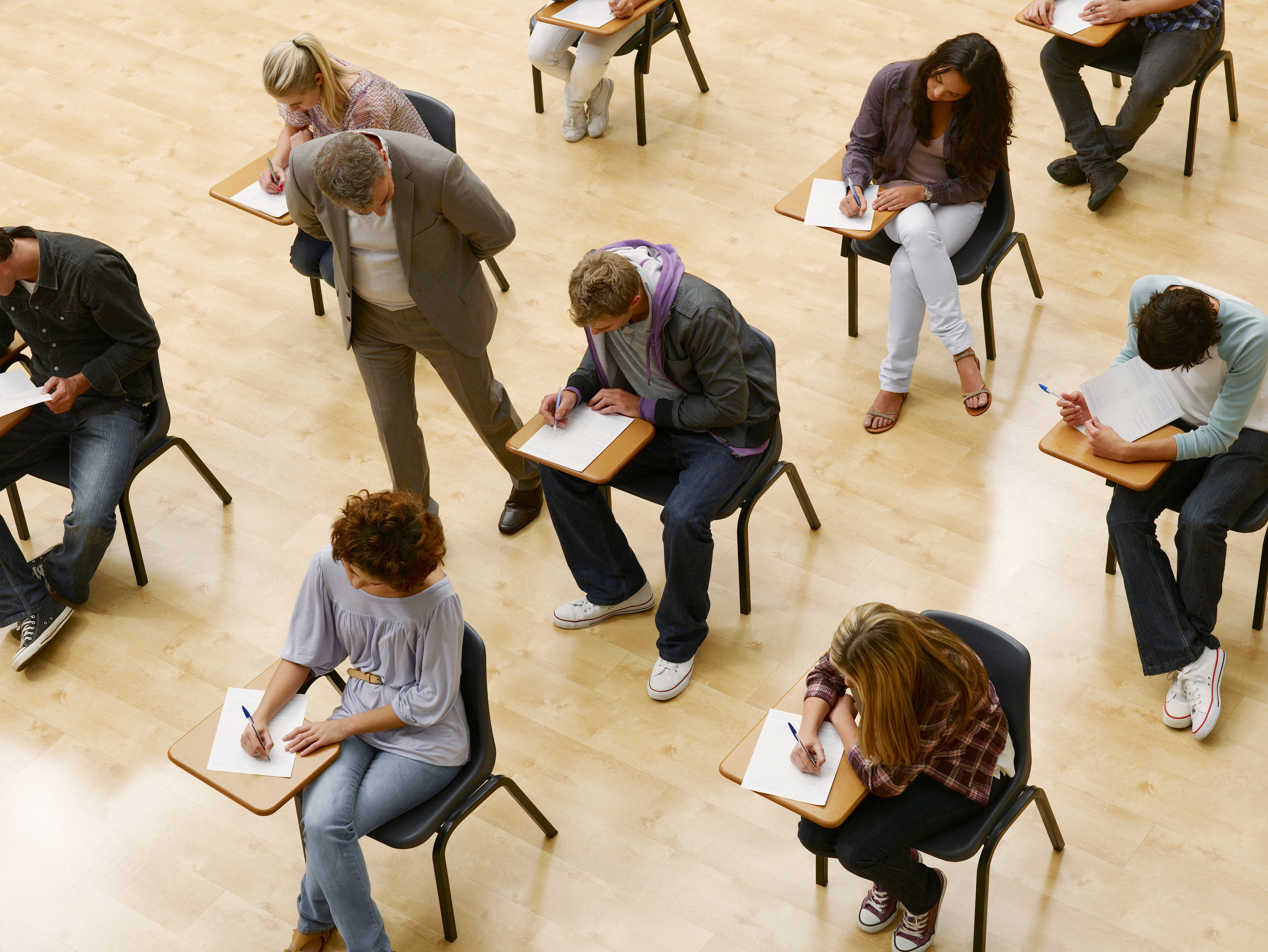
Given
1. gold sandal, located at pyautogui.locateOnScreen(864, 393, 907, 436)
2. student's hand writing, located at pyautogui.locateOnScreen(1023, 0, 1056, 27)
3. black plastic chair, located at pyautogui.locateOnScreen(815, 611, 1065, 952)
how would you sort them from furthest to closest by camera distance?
student's hand writing, located at pyautogui.locateOnScreen(1023, 0, 1056, 27) → gold sandal, located at pyautogui.locateOnScreen(864, 393, 907, 436) → black plastic chair, located at pyautogui.locateOnScreen(815, 611, 1065, 952)

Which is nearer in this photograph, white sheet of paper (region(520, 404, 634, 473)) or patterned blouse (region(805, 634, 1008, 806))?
patterned blouse (region(805, 634, 1008, 806))

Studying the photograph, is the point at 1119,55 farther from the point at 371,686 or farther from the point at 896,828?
the point at 371,686

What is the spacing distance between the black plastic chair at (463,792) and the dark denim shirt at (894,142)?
7.83 feet

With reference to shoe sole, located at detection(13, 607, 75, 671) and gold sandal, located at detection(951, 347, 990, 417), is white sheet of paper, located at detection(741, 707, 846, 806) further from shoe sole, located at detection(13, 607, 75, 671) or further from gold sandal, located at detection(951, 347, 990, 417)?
shoe sole, located at detection(13, 607, 75, 671)

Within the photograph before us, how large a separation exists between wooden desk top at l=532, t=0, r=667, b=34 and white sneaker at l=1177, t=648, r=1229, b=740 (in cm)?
346

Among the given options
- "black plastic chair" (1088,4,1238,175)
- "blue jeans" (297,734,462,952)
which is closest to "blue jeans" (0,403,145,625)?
"blue jeans" (297,734,462,952)

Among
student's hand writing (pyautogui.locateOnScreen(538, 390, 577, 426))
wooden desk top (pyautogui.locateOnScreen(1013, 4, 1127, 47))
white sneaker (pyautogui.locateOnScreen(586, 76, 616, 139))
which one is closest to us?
student's hand writing (pyautogui.locateOnScreen(538, 390, 577, 426))

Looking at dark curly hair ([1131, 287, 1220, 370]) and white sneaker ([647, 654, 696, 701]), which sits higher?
dark curly hair ([1131, 287, 1220, 370])

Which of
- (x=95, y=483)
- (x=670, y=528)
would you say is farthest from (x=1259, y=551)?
(x=95, y=483)

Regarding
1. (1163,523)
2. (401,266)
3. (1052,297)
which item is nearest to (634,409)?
(401,266)

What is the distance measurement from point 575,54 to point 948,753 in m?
4.20

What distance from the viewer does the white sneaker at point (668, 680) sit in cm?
418

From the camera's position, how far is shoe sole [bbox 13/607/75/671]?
4.38m

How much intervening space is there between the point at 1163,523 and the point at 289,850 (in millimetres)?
3019
